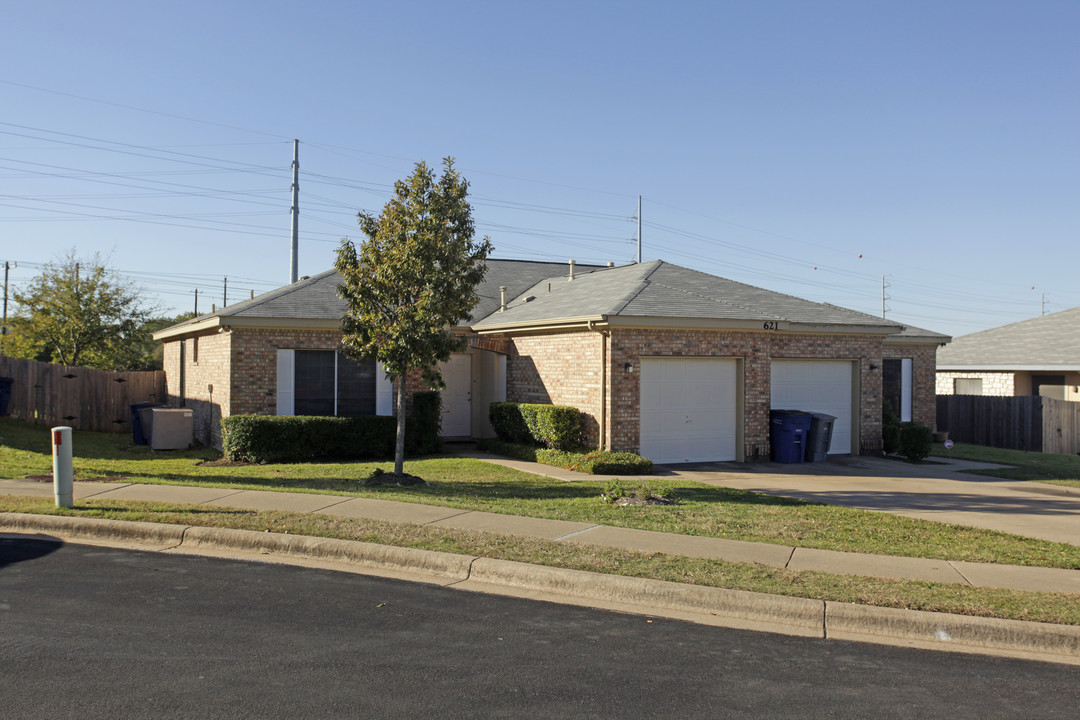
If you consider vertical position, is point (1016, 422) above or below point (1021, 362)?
below

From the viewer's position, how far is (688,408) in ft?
54.6

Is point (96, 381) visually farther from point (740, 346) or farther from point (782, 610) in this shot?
point (782, 610)

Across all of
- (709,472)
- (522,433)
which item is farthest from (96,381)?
(709,472)

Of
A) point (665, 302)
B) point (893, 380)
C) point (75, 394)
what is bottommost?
point (75, 394)

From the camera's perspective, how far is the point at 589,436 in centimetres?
1630

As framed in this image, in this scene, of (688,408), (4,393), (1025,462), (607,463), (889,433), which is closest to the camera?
(607,463)

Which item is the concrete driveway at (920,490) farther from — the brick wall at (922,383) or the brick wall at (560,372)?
the brick wall at (922,383)

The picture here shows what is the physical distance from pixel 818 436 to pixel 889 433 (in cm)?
283

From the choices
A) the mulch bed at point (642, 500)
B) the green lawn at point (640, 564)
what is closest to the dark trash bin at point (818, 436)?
the mulch bed at point (642, 500)

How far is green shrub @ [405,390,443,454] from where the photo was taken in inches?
703

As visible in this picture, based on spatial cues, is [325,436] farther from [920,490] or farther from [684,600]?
[684,600]

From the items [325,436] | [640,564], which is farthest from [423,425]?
[640,564]

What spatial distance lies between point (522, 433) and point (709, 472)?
4285 mm

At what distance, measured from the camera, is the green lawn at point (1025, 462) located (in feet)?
51.5
